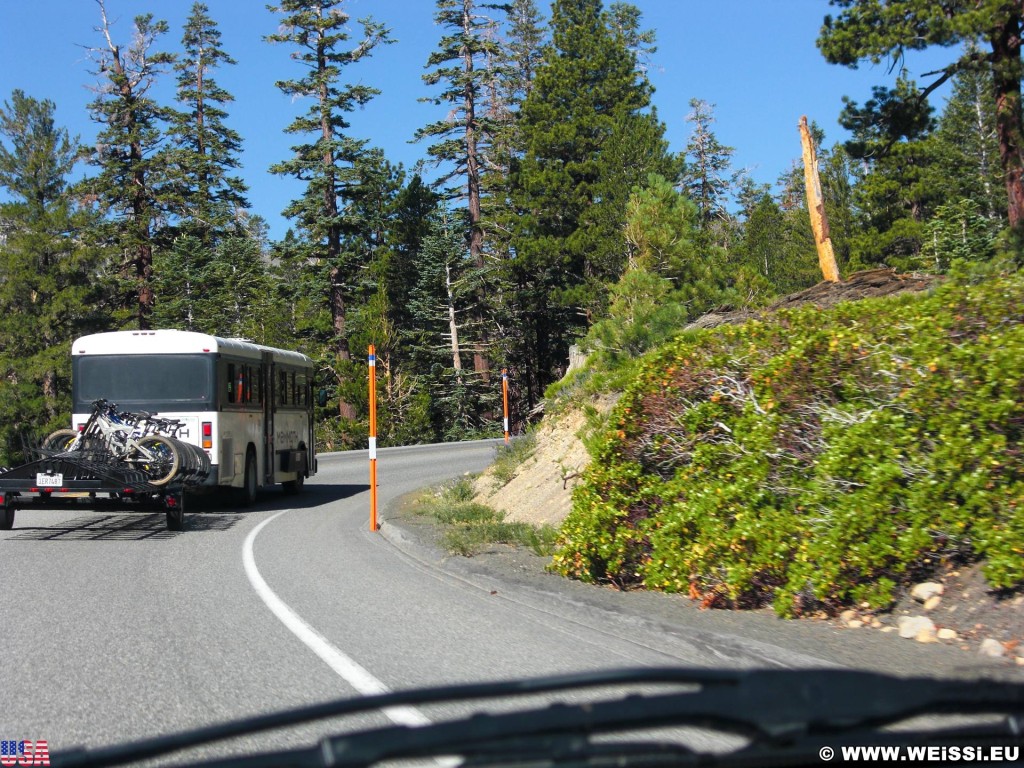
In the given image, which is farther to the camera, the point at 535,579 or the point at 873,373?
the point at 535,579

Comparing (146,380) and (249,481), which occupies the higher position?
(146,380)

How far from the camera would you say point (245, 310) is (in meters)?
56.4

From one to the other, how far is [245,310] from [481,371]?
1537 centimetres

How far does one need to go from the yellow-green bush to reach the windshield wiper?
4.10 m

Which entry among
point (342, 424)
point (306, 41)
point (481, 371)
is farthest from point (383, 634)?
point (306, 41)

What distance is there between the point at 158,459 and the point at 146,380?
3.37 m

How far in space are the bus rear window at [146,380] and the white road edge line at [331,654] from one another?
694 cm

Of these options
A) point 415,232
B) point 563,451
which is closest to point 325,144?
point 415,232

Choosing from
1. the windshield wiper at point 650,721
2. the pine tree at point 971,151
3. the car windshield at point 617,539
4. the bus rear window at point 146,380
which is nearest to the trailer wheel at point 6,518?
the car windshield at point 617,539

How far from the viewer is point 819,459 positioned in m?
8.06

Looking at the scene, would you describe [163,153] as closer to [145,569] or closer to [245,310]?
[245,310]

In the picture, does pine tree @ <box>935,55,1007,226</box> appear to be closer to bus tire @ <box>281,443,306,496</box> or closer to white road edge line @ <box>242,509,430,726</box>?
bus tire @ <box>281,443,306,496</box>

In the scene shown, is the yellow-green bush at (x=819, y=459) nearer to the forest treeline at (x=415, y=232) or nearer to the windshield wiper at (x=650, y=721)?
the windshield wiper at (x=650, y=721)

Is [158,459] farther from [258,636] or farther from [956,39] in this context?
[956,39]
